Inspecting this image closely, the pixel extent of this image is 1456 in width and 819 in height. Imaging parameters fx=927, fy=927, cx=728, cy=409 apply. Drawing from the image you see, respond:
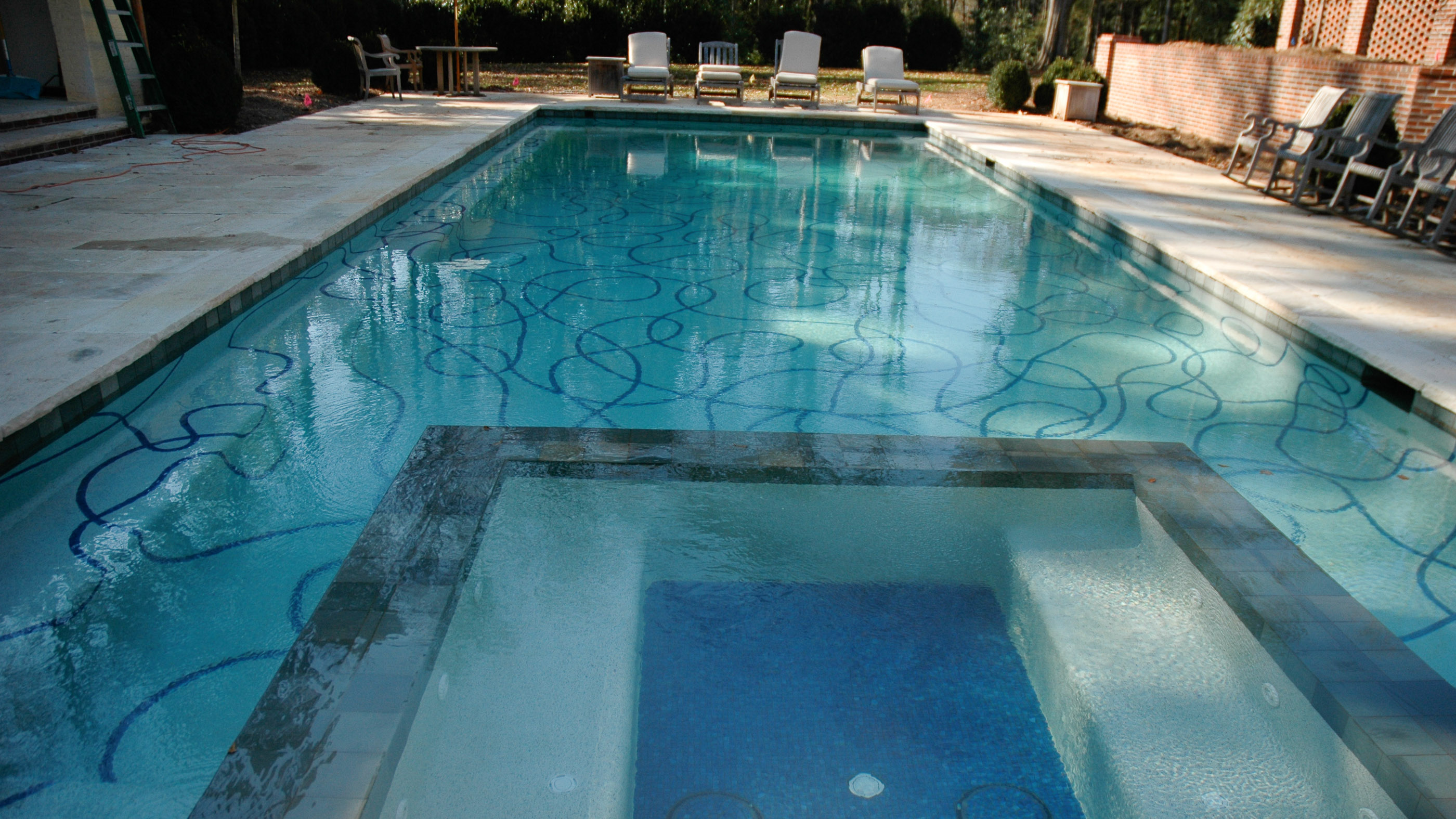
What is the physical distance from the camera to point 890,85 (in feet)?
36.4

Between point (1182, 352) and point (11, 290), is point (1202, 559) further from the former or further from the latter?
point (11, 290)

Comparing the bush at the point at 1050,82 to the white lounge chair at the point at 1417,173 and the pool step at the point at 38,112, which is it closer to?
the white lounge chair at the point at 1417,173

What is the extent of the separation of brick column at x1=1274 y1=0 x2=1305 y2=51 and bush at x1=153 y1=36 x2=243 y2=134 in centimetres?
1181

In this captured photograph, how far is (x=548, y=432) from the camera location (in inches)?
104

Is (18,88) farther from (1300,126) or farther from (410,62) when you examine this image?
(1300,126)

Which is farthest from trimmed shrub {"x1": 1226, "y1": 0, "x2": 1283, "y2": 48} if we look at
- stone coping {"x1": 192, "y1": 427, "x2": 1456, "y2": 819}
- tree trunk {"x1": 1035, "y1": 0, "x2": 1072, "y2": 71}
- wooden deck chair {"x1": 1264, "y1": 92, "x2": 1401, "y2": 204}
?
stone coping {"x1": 192, "y1": 427, "x2": 1456, "y2": 819}

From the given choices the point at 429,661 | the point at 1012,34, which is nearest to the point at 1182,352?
the point at 429,661

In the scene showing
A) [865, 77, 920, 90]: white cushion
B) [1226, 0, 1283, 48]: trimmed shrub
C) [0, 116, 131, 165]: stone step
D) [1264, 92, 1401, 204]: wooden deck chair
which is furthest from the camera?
[1226, 0, 1283, 48]: trimmed shrub

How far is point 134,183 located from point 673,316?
12.3 ft

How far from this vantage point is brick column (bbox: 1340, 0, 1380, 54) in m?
10.1

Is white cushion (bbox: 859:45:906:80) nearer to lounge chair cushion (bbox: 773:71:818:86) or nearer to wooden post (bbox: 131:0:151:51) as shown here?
lounge chair cushion (bbox: 773:71:818:86)

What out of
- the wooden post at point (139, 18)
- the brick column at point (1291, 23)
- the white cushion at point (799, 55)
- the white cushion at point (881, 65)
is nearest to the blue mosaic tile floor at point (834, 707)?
the wooden post at point (139, 18)

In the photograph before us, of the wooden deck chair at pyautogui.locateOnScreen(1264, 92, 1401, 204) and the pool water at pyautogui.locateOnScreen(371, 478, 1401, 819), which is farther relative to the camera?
the wooden deck chair at pyautogui.locateOnScreen(1264, 92, 1401, 204)

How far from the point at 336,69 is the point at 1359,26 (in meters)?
11.7
